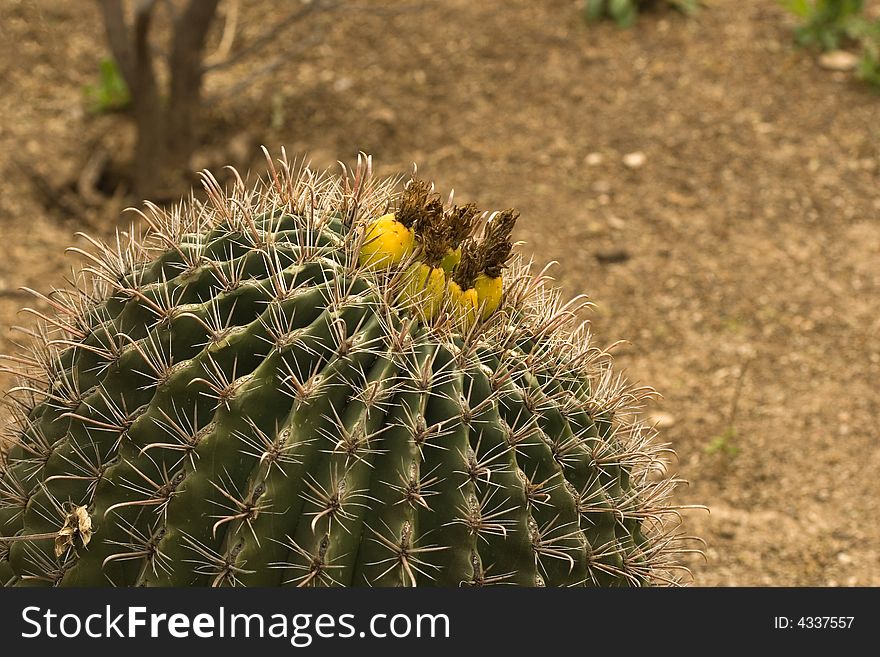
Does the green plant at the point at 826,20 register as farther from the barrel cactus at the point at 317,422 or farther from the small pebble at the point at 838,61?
the barrel cactus at the point at 317,422

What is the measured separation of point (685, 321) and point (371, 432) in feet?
11.7

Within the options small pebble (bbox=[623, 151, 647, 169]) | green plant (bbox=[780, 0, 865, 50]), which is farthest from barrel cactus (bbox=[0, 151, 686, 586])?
green plant (bbox=[780, 0, 865, 50])

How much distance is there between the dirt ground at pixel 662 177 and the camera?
4.80 meters

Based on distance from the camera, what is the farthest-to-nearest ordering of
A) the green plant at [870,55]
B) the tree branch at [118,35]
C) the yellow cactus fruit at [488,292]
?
1. the green plant at [870,55]
2. the tree branch at [118,35]
3. the yellow cactus fruit at [488,292]

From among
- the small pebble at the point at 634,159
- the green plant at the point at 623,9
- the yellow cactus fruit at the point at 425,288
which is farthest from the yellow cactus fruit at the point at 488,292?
the green plant at the point at 623,9

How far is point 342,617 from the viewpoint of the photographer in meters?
2.29

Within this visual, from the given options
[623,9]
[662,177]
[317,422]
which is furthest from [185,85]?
[317,422]

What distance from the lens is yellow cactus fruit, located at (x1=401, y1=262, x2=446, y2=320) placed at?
2463mm

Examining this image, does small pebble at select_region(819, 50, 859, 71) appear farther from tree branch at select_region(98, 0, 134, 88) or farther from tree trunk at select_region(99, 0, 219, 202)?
tree branch at select_region(98, 0, 134, 88)

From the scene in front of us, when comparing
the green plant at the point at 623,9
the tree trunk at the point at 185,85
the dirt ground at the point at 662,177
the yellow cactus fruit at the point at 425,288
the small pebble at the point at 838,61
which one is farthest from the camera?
the green plant at the point at 623,9

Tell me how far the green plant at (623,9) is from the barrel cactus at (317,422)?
530cm

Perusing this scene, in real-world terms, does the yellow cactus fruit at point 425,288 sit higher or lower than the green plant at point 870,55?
lower

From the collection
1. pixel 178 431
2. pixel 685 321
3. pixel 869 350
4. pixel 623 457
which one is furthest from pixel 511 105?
pixel 178 431

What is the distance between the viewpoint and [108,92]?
6840 mm
